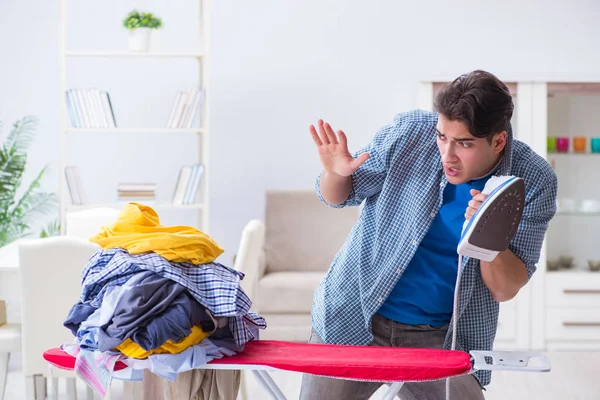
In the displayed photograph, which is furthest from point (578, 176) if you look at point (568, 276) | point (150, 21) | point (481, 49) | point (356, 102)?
point (150, 21)

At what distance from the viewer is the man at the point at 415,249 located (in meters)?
1.81

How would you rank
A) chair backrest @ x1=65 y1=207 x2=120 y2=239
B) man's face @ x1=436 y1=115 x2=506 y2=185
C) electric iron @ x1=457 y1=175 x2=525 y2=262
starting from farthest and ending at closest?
chair backrest @ x1=65 y1=207 x2=120 y2=239
man's face @ x1=436 y1=115 x2=506 y2=185
electric iron @ x1=457 y1=175 x2=525 y2=262

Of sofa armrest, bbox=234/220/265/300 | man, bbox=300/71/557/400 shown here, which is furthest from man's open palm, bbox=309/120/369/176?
sofa armrest, bbox=234/220/265/300

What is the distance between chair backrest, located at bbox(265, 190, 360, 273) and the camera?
5.16 meters

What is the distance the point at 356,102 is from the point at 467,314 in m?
3.63

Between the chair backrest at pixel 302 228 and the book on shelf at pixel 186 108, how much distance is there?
2.57ft

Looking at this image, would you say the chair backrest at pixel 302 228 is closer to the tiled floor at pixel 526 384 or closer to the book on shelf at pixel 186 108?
the book on shelf at pixel 186 108

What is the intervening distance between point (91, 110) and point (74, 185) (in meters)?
0.45

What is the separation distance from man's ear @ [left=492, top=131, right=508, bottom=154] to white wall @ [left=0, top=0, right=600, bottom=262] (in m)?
3.63

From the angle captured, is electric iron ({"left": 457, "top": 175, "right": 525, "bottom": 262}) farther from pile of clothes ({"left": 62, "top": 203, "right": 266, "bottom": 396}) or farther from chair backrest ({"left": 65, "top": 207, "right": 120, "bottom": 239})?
chair backrest ({"left": 65, "top": 207, "right": 120, "bottom": 239})

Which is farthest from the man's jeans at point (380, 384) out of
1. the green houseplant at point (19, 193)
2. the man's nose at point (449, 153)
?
the green houseplant at point (19, 193)

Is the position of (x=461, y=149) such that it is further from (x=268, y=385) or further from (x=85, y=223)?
(x=85, y=223)

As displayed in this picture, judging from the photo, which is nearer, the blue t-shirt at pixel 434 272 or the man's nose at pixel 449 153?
the man's nose at pixel 449 153

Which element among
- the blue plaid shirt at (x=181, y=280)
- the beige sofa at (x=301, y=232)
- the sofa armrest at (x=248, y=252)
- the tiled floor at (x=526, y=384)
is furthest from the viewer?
the beige sofa at (x=301, y=232)
